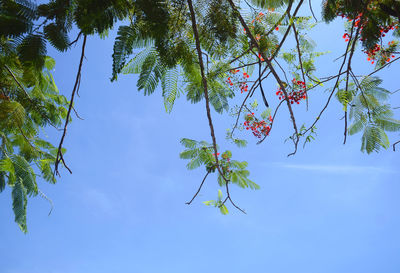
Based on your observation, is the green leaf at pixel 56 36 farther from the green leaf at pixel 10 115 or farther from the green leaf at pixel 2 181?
the green leaf at pixel 2 181

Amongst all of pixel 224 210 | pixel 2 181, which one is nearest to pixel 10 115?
pixel 2 181


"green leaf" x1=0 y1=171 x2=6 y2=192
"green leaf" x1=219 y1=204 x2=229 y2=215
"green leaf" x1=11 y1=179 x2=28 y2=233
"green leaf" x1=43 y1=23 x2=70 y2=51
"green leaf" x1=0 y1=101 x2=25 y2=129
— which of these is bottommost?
"green leaf" x1=11 y1=179 x2=28 y2=233

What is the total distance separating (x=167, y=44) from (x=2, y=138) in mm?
2568

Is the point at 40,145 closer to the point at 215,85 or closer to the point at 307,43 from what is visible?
the point at 215,85

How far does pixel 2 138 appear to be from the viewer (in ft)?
10.0

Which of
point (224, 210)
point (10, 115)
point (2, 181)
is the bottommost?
point (2, 181)

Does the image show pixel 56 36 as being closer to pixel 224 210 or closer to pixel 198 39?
pixel 198 39

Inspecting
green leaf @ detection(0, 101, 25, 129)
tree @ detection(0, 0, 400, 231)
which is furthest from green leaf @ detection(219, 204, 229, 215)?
green leaf @ detection(0, 101, 25, 129)

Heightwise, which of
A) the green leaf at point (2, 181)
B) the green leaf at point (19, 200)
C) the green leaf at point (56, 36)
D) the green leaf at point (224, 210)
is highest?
the green leaf at point (224, 210)

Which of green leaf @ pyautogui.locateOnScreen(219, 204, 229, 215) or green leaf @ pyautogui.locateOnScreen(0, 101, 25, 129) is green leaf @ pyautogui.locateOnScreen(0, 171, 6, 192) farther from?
green leaf @ pyautogui.locateOnScreen(219, 204, 229, 215)

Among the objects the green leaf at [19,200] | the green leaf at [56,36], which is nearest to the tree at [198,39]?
the green leaf at [56,36]

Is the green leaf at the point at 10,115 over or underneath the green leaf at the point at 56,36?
over

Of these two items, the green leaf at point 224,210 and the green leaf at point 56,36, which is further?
the green leaf at point 224,210

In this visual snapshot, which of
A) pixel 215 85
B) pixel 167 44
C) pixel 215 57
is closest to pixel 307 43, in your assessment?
pixel 215 85
